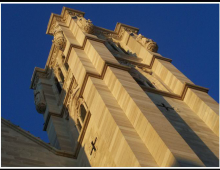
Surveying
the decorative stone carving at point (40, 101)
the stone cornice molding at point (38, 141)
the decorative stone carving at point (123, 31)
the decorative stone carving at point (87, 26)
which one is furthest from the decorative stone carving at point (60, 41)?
the stone cornice molding at point (38, 141)

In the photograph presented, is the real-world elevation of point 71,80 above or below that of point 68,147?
above

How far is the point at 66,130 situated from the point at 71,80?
8.67 feet

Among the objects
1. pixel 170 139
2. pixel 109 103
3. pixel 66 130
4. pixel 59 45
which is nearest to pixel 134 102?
pixel 109 103

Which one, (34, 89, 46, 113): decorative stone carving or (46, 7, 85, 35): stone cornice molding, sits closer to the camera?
(34, 89, 46, 113): decorative stone carving

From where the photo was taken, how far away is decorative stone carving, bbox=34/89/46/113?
30.8m

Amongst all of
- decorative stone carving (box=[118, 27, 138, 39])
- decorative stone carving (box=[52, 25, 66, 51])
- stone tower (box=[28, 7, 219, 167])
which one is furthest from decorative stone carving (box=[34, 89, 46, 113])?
decorative stone carving (box=[118, 27, 138, 39])

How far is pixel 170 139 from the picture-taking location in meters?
17.6

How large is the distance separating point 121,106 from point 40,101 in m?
10.9

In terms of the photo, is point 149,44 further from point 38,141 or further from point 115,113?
point 115,113

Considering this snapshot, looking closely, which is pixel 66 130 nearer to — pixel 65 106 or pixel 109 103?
pixel 65 106

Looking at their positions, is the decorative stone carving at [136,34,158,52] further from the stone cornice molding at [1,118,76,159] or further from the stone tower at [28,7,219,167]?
the stone cornice molding at [1,118,76,159]

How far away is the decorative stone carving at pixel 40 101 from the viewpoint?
30792mm

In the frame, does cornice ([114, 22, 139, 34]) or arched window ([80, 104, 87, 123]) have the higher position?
cornice ([114, 22, 139, 34])

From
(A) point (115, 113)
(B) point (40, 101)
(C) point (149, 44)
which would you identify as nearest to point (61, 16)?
(C) point (149, 44)
